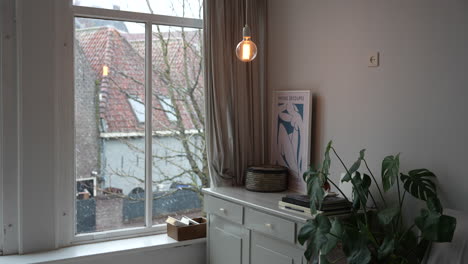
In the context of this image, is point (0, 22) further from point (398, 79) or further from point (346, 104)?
point (398, 79)

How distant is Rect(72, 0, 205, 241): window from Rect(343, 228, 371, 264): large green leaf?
1855mm

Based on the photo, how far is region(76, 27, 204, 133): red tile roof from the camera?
360cm

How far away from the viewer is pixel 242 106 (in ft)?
12.5

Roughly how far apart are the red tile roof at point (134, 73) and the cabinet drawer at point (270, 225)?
108 cm

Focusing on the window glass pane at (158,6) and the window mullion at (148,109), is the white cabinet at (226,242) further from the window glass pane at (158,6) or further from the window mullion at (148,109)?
the window glass pane at (158,6)

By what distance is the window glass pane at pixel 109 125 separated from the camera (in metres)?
3.54

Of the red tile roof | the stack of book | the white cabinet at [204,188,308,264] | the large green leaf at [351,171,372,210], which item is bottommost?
the white cabinet at [204,188,308,264]

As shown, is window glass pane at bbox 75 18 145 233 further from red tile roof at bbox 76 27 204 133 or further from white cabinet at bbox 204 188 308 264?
white cabinet at bbox 204 188 308 264

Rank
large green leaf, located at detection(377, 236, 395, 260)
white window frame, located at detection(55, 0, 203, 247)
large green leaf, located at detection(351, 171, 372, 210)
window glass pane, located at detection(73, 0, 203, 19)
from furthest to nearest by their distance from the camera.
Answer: window glass pane, located at detection(73, 0, 203, 19), white window frame, located at detection(55, 0, 203, 247), large green leaf, located at detection(351, 171, 372, 210), large green leaf, located at detection(377, 236, 395, 260)

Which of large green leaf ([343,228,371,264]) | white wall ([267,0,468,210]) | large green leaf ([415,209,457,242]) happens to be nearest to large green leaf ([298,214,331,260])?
large green leaf ([343,228,371,264])

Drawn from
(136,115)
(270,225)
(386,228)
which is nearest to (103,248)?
(136,115)

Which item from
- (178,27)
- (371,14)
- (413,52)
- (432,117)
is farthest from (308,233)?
(178,27)

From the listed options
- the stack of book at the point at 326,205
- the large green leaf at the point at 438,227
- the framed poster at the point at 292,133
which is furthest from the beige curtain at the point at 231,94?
the large green leaf at the point at 438,227

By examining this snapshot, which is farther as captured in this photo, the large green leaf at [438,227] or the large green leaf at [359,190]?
the large green leaf at [359,190]
